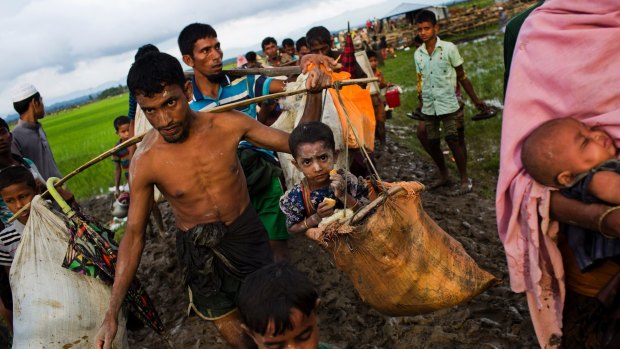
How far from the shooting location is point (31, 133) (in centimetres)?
458

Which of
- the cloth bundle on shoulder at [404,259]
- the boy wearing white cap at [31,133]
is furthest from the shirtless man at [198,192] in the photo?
the boy wearing white cap at [31,133]

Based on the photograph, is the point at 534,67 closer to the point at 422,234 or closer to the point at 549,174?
the point at 549,174

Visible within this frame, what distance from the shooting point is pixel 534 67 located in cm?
164

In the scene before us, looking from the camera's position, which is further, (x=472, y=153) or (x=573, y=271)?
(x=472, y=153)

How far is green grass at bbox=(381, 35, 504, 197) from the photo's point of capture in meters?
5.82

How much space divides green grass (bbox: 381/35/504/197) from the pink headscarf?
344 centimetres

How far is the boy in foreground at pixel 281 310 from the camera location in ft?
4.92

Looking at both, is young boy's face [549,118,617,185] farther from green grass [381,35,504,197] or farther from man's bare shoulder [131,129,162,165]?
green grass [381,35,504,197]

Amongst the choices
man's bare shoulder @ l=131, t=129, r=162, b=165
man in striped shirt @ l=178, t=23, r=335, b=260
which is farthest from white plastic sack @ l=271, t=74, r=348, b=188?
man's bare shoulder @ l=131, t=129, r=162, b=165

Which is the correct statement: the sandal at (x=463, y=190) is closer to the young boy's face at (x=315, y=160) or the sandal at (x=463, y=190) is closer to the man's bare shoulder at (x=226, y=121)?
the young boy's face at (x=315, y=160)

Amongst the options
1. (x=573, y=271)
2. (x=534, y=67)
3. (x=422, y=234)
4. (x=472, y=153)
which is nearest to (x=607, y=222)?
(x=573, y=271)

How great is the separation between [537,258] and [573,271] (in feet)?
0.53

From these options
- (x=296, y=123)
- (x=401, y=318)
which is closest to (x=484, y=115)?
(x=296, y=123)

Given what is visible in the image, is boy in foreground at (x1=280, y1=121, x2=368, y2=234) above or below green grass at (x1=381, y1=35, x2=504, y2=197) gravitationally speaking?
above
